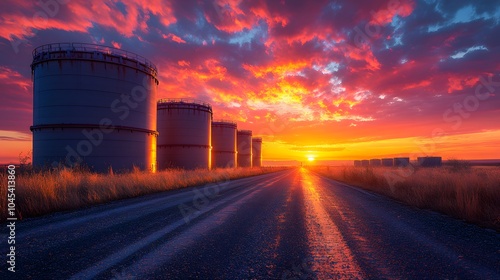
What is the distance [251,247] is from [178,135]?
81.0 ft

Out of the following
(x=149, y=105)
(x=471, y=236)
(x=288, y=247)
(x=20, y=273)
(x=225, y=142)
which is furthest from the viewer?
(x=225, y=142)

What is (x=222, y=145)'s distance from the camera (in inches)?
1570

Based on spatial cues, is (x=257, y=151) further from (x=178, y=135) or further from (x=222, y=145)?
(x=178, y=135)

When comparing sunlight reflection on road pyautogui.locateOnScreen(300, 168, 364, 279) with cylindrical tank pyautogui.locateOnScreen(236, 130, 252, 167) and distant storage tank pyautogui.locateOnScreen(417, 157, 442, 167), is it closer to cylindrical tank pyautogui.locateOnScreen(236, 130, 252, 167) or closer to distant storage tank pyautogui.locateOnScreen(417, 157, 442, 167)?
distant storage tank pyautogui.locateOnScreen(417, 157, 442, 167)

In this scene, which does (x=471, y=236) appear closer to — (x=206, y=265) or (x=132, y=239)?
(x=206, y=265)

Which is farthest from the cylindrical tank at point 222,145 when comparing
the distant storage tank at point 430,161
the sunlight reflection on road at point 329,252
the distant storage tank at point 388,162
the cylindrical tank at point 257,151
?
the distant storage tank at point 388,162

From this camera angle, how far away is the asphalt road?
3.03 m

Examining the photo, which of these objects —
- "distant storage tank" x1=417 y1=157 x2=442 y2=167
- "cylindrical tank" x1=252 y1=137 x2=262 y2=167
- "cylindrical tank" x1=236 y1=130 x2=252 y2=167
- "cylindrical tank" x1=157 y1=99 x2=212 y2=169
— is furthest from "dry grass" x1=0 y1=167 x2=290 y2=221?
"cylindrical tank" x1=252 y1=137 x2=262 y2=167

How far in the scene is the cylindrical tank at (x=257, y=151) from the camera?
67.4 metres

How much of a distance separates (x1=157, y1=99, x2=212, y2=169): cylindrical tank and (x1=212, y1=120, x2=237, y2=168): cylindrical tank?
1092 cm

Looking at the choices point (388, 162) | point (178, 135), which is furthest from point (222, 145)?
point (388, 162)

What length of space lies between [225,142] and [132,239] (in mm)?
35984

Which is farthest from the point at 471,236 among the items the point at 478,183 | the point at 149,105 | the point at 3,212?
the point at 149,105

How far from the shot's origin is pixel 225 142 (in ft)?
132
